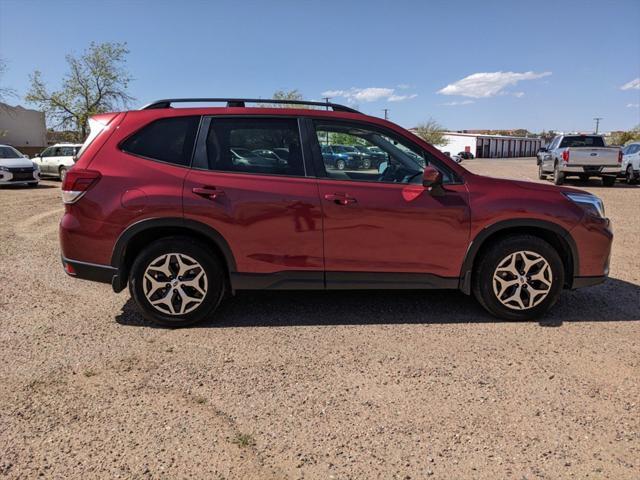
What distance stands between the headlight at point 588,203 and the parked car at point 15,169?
18.4m

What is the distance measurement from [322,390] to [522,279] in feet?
7.19

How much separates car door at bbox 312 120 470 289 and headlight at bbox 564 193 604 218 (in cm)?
105

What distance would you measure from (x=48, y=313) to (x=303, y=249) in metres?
2.55

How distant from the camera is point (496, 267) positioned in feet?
13.9

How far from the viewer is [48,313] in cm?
456

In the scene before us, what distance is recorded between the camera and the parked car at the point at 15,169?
16984 millimetres

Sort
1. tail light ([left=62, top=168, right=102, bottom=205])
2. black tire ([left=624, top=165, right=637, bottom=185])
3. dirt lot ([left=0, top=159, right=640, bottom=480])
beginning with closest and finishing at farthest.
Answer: dirt lot ([left=0, top=159, right=640, bottom=480])
tail light ([left=62, top=168, right=102, bottom=205])
black tire ([left=624, top=165, right=637, bottom=185])

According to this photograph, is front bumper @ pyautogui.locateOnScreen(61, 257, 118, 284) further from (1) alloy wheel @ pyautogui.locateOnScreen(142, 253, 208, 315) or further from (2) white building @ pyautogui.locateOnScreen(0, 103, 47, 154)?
(2) white building @ pyautogui.locateOnScreen(0, 103, 47, 154)

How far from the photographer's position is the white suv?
68.6 feet

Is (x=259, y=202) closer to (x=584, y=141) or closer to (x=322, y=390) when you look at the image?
(x=322, y=390)

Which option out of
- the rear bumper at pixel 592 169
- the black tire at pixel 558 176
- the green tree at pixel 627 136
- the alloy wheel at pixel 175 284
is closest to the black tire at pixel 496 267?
the alloy wheel at pixel 175 284

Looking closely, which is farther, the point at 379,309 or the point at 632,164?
the point at 632,164

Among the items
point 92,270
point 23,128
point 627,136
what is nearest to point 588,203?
point 92,270

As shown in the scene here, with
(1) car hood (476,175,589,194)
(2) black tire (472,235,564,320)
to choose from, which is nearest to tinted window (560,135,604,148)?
(1) car hood (476,175,589,194)
